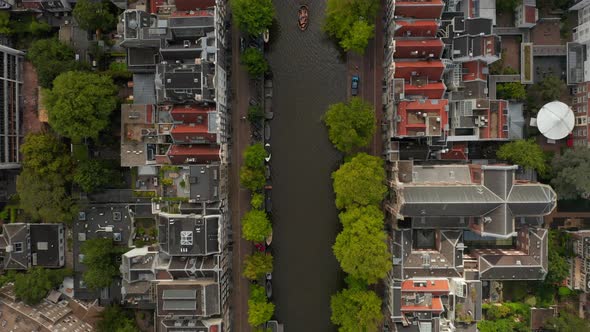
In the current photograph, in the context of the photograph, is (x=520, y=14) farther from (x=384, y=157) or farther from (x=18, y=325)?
(x=18, y=325)

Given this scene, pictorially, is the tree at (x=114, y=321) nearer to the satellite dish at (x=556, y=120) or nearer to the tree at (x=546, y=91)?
the satellite dish at (x=556, y=120)

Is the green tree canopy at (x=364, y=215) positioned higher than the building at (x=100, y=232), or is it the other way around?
the green tree canopy at (x=364, y=215)

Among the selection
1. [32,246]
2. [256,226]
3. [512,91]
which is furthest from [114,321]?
[512,91]

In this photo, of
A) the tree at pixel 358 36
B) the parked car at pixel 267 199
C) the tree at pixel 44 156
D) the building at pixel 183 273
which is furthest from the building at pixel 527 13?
the tree at pixel 44 156

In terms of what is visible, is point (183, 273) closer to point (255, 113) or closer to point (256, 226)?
point (256, 226)

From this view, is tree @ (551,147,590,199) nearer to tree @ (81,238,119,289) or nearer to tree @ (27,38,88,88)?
tree @ (81,238,119,289)
